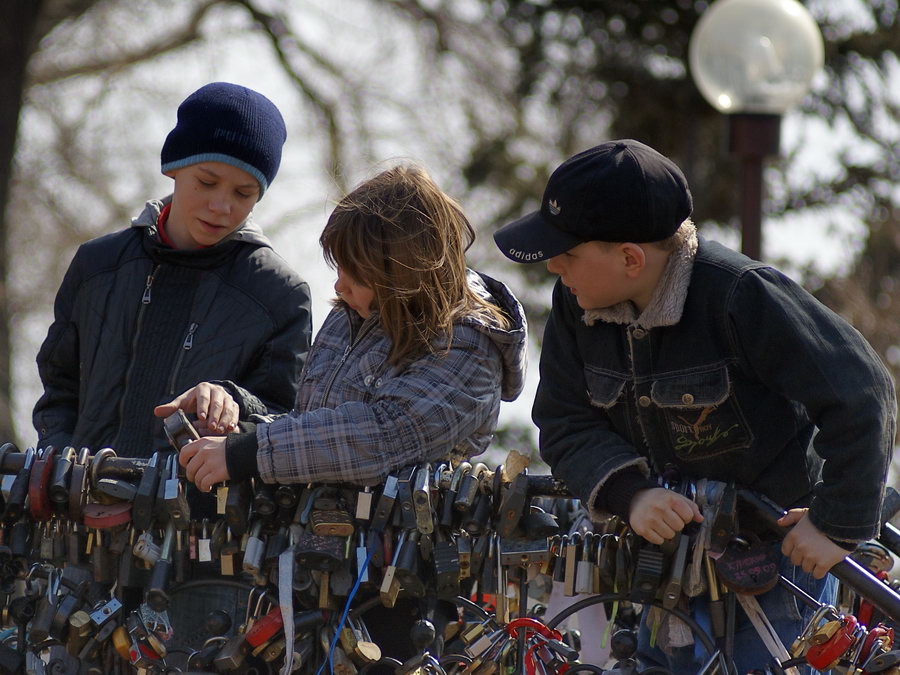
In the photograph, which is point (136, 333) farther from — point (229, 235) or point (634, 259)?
point (634, 259)

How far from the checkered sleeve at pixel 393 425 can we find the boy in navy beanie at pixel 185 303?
2.08 feet

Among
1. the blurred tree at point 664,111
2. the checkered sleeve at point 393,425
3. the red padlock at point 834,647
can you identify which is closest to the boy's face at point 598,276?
the checkered sleeve at point 393,425

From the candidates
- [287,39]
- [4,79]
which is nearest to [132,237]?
[4,79]

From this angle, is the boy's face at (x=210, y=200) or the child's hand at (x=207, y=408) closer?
the child's hand at (x=207, y=408)

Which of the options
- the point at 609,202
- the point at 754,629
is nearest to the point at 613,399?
the point at 609,202

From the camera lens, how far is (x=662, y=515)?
8.29ft

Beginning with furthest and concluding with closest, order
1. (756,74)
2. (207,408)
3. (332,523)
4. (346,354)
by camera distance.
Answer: (756,74), (346,354), (207,408), (332,523)

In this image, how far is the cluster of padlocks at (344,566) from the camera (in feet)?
8.51

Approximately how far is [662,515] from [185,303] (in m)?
1.48

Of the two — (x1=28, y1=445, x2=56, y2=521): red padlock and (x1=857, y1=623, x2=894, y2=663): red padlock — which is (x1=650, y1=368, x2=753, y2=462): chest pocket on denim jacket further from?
(x1=28, y1=445, x2=56, y2=521): red padlock

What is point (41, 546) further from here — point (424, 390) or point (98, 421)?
point (424, 390)

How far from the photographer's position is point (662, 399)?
269 cm

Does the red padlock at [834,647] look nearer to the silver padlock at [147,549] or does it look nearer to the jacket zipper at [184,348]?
the silver padlock at [147,549]

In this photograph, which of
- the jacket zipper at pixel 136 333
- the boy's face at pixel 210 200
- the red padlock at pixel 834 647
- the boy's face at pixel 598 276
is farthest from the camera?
the boy's face at pixel 210 200
